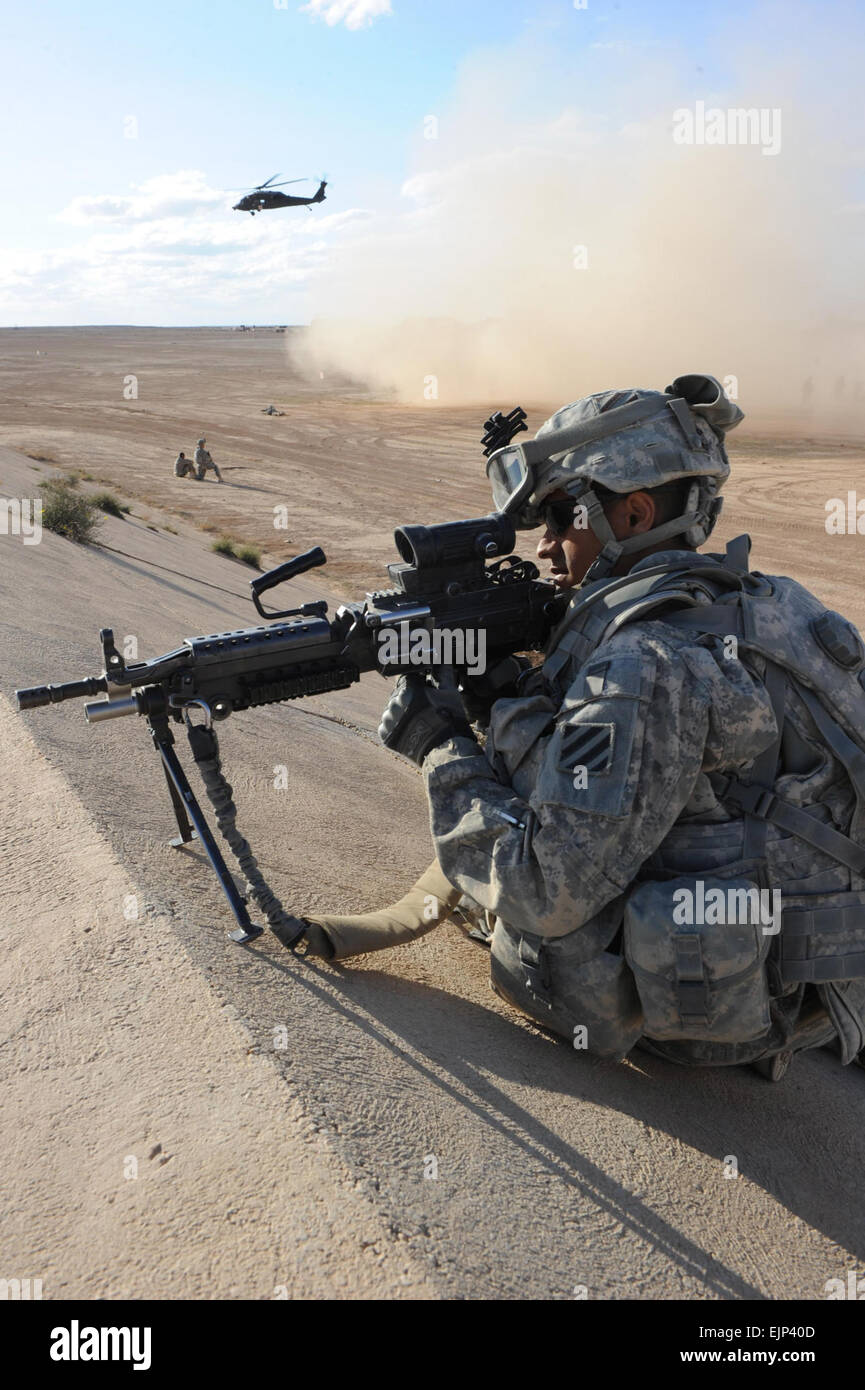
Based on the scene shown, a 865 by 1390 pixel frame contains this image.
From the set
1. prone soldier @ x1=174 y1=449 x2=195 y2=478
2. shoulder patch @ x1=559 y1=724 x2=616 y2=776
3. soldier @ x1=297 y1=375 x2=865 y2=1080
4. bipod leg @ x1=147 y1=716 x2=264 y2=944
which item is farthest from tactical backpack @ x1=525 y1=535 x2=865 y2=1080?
prone soldier @ x1=174 y1=449 x2=195 y2=478

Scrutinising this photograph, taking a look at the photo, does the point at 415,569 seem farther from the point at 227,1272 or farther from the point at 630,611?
the point at 227,1272

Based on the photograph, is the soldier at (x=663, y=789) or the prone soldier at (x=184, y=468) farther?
the prone soldier at (x=184, y=468)

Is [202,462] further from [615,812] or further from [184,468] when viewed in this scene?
[615,812]

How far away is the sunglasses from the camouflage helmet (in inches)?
2.8

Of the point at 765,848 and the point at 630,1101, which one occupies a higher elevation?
the point at 765,848

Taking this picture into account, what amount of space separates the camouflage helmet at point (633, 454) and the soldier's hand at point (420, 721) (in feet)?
1.94

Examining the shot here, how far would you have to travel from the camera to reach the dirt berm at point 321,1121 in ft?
6.57

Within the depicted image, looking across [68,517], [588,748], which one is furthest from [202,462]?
[588,748]

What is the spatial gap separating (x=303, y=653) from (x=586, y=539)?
0.92 metres

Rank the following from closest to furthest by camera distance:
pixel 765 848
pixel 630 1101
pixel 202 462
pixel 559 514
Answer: pixel 765 848
pixel 630 1101
pixel 559 514
pixel 202 462

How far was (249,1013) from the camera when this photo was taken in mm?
2584

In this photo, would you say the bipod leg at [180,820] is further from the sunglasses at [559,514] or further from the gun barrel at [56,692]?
the sunglasses at [559,514]

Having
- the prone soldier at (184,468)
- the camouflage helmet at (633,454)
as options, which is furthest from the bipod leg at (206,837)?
the prone soldier at (184,468)

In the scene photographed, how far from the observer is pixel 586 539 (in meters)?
3.19
